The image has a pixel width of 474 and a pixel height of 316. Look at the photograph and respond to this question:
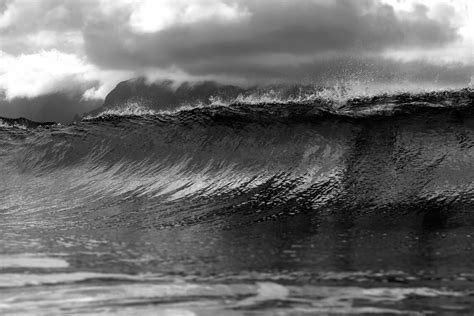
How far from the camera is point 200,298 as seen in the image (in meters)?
5.16

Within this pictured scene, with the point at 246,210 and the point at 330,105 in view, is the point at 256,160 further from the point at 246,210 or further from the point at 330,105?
the point at 246,210

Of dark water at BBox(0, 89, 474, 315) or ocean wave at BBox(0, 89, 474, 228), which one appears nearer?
dark water at BBox(0, 89, 474, 315)

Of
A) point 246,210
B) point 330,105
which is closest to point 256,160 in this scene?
point 330,105

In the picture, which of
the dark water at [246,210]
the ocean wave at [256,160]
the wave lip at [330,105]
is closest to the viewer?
the dark water at [246,210]

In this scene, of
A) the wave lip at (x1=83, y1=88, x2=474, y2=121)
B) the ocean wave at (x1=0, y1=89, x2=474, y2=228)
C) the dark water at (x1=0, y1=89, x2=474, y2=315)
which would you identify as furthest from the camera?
the wave lip at (x1=83, y1=88, x2=474, y2=121)

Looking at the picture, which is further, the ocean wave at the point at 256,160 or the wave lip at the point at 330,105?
the wave lip at the point at 330,105

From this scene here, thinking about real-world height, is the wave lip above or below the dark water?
above

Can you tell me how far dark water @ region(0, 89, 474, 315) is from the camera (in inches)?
210

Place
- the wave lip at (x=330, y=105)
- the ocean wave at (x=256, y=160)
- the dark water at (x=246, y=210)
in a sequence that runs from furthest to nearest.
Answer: the wave lip at (x=330, y=105), the ocean wave at (x=256, y=160), the dark water at (x=246, y=210)

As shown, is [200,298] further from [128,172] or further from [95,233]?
[128,172]

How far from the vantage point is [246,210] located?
34.0ft

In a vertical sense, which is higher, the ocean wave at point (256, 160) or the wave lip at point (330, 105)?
the wave lip at point (330, 105)

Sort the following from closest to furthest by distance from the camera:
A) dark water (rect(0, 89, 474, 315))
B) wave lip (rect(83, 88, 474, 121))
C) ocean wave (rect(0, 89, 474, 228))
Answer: dark water (rect(0, 89, 474, 315)), ocean wave (rect(0, 89, 474, 228)), wave lip (rect(83, 88, 474, 121))

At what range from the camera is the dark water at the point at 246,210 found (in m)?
5.34
